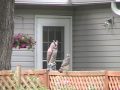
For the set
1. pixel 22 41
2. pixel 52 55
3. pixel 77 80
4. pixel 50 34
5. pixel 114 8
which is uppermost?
pixel 114 8

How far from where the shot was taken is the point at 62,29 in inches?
559

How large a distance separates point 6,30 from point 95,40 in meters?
4.53

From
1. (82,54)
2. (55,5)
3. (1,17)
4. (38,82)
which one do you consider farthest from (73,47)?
(38,82)

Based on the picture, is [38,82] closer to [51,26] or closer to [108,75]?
→ [108,75]

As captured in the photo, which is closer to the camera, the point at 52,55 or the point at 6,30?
the point at 6,30

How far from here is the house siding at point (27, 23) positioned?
45.9 ft

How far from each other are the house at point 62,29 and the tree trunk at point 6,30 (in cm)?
425

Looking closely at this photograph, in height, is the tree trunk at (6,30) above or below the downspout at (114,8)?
below

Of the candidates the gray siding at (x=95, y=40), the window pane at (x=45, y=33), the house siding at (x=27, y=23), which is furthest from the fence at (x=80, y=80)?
the window pane at (x=45, y=33)

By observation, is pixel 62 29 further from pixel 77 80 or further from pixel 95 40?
pixel 77 80

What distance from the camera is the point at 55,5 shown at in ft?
45.5

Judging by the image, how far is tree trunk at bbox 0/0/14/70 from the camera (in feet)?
30.6

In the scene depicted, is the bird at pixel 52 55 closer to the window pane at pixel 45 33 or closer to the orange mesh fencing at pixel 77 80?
the orange mesh fencing at pixel 77 80

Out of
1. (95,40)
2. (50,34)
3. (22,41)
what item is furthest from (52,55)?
(50,34)
